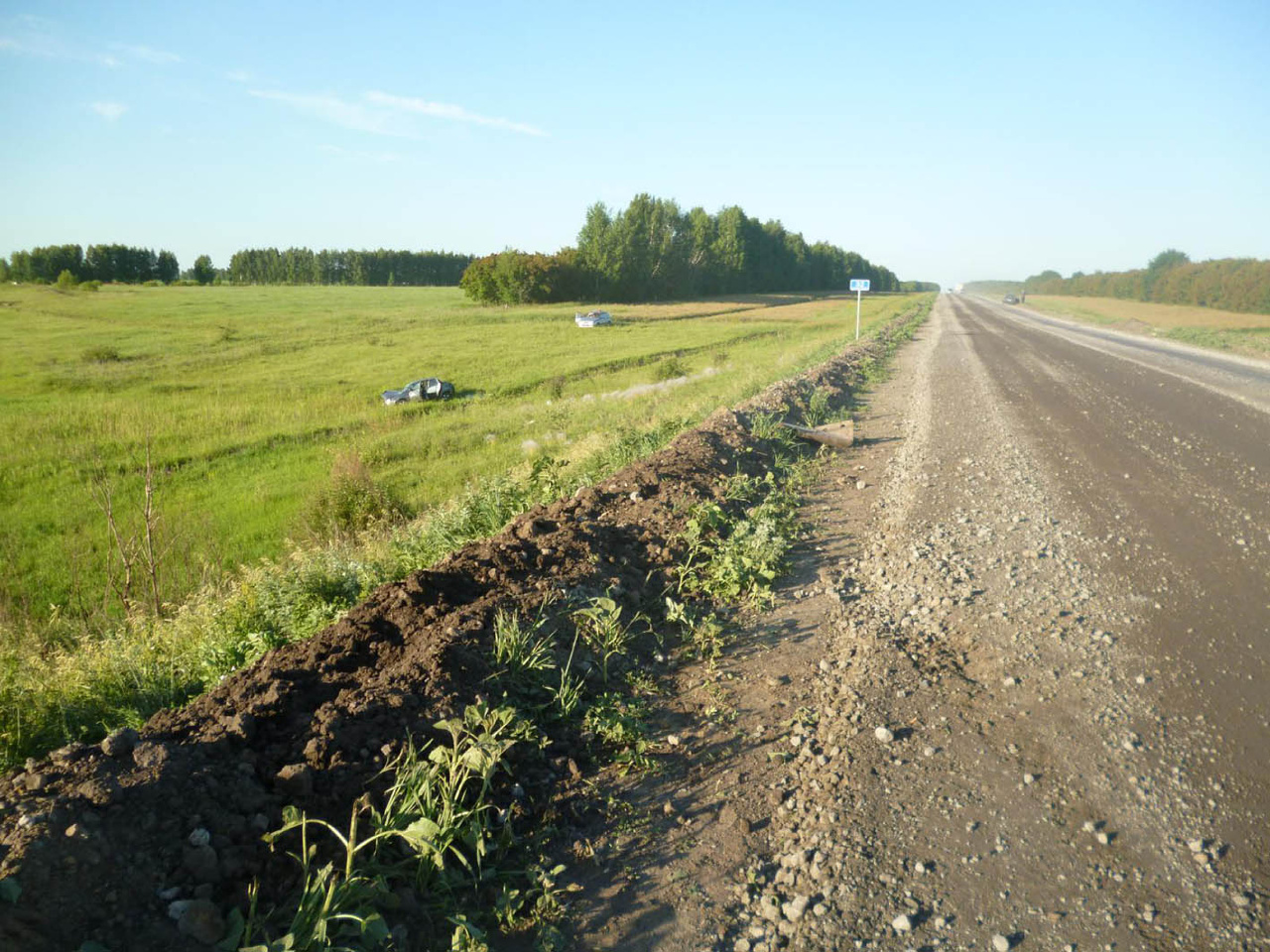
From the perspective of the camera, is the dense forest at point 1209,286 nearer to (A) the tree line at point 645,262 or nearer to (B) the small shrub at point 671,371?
(A) the tree line at point 645,262

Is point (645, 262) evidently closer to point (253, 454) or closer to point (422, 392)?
point (422, 392)

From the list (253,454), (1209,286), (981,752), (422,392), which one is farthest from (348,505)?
(1209,286)

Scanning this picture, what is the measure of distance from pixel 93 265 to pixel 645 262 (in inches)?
3103

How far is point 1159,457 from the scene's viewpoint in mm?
9648

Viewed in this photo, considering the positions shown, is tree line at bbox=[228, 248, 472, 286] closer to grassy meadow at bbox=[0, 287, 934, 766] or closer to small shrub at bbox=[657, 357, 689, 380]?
grassy meadow at bbox=[0, 287, 934, 766]

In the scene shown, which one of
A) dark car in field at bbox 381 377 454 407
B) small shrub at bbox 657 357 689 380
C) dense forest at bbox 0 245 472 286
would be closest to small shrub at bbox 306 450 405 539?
dark car in field at bbox 381 377 454 407

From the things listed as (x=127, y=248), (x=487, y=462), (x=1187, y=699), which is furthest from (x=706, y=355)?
(x=127, y=248)

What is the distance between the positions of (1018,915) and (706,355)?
115 feet

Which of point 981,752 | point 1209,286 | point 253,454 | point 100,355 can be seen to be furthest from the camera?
point 1209,286

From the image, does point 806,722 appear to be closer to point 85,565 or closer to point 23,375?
point 85,565

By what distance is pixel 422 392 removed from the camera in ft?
94.9

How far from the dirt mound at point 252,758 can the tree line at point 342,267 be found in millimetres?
129057

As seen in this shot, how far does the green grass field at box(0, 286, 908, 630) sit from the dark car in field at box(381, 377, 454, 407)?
0.64m

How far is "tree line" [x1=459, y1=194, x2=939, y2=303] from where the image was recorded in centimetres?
7388
